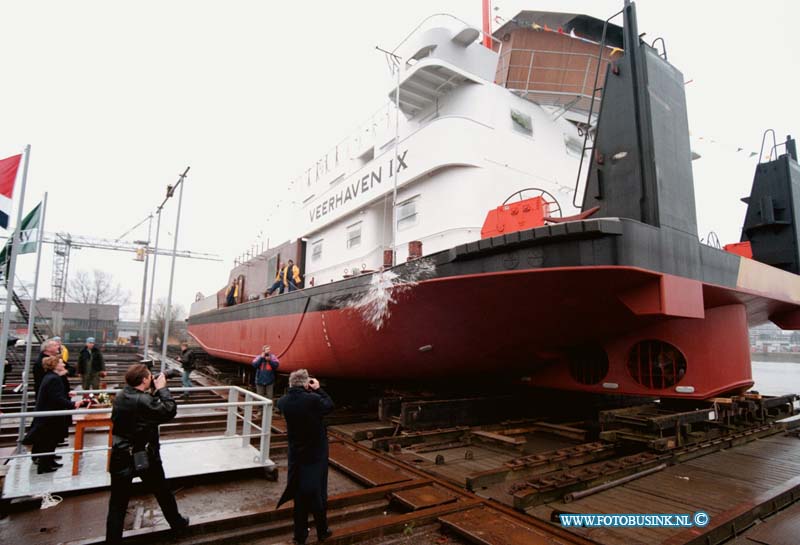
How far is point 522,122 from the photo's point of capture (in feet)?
27.3

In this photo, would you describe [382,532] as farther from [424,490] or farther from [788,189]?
[788,189]

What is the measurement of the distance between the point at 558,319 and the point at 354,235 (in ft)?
17.1

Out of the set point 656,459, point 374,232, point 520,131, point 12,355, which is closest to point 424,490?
point 656,459

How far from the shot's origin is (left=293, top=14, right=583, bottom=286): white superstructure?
23.9 feet

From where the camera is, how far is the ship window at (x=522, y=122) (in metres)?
8.21

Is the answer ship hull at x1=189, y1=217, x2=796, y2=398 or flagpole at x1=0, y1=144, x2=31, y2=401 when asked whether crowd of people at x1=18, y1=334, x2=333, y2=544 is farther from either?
ship hull at x1=189, y1=217, x2=796, y2=398

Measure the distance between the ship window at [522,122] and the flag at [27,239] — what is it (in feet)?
24.5

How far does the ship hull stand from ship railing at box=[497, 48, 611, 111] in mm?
A: 4390

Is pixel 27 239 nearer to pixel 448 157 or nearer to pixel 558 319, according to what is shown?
pixel 448 157

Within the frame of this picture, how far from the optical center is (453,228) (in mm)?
7148

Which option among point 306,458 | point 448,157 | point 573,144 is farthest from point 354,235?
point 306,458

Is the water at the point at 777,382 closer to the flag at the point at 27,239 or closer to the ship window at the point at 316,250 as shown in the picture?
the ship window at the point at 316,250

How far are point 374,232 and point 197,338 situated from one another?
14706mm

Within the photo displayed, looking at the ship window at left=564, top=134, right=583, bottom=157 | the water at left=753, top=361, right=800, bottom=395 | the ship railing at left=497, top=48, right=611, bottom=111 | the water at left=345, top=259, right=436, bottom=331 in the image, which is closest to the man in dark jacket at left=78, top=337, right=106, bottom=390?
the water at left=345, top=259, right=436, bottom=331
